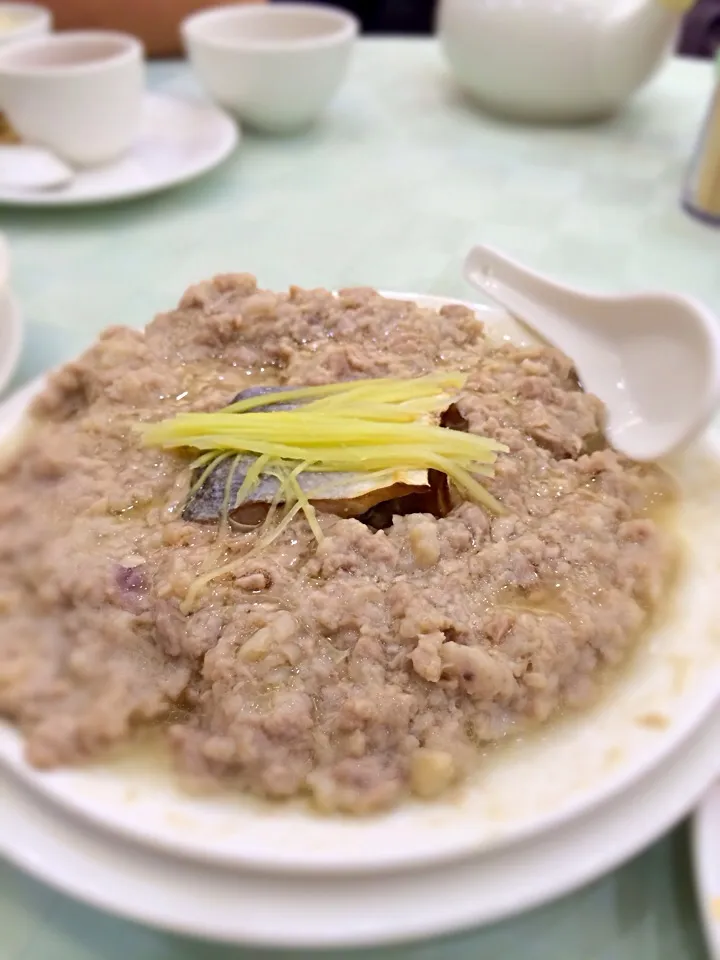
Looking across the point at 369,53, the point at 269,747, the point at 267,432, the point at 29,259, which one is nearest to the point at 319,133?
the point at 369,53

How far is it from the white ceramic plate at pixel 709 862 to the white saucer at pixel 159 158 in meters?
1.76

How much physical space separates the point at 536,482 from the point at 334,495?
0.83 ft

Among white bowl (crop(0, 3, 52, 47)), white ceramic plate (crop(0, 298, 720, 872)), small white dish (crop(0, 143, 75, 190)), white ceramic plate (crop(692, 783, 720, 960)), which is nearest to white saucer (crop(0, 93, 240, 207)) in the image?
small white dish (crop(0, 143, 75, 190))

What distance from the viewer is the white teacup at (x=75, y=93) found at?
6.17 feet

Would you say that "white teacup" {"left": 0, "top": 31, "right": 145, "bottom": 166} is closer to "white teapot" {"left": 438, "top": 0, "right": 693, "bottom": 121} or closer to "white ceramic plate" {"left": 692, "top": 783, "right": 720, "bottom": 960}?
"white teapot" {"left": 438, "top": 0, "right": 693, "bottom": 121}

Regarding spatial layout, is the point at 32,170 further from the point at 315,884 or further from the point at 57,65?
the point at 315,884

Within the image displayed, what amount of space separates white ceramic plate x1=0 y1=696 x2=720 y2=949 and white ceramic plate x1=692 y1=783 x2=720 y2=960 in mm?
32

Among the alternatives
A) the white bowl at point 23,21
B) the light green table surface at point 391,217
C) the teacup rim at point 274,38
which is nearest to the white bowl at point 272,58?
the teacup rim at point 274,38

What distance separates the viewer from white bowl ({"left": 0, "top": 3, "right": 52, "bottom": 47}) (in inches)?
85.7

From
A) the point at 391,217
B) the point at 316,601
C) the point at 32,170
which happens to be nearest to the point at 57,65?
the point at 32,170

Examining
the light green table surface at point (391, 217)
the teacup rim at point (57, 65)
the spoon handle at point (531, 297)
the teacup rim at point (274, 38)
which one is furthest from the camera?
the teacup rim at point (274, 38)

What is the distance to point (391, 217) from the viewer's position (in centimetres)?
202

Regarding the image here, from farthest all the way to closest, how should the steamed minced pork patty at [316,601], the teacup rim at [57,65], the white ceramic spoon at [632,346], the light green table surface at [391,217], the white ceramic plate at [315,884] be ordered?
the teacup rim at [57,65]
the light green table surface at [391,217]
the white ceramic spoon at [632,346]
the steamed minced pork patty at [316,601]
the white ceramic plate at [315,884]

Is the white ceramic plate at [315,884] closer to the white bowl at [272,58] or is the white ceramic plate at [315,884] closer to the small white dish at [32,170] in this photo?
the small white dish at [32,170]
